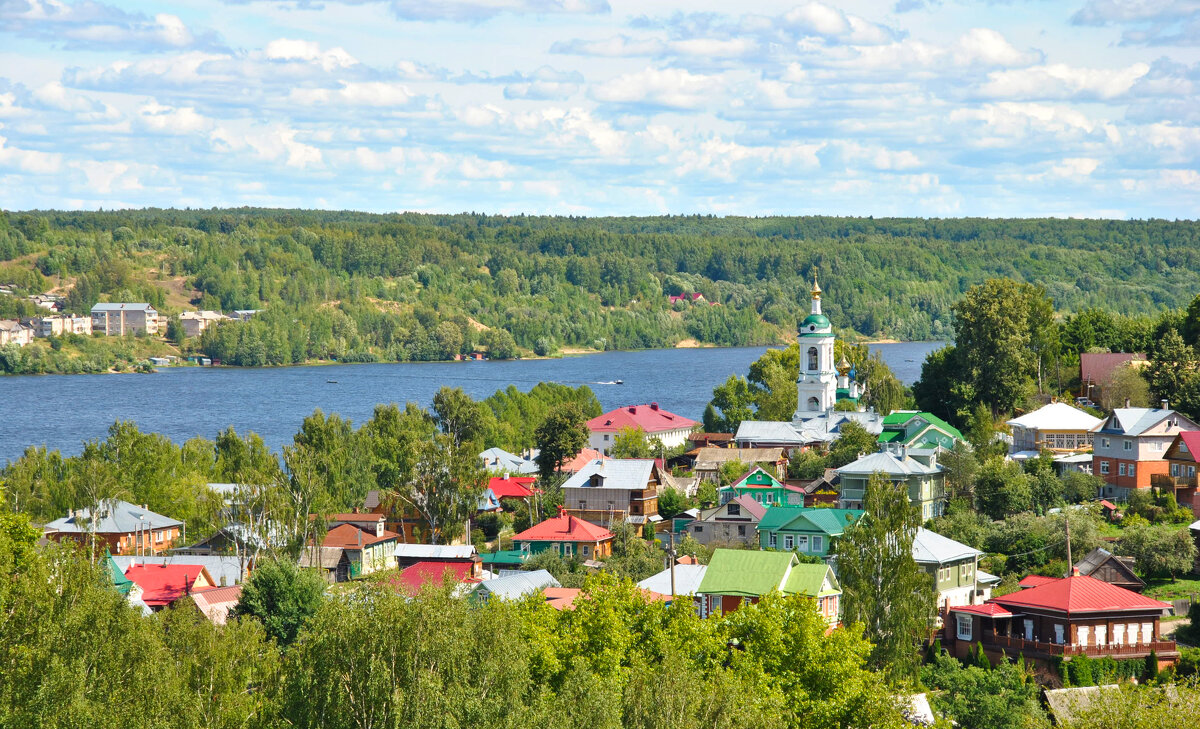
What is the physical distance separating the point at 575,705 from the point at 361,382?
452 feet

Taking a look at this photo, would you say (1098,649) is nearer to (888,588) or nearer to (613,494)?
(888,588)

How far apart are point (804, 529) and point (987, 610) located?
1159 cm

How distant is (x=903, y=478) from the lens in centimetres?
5759

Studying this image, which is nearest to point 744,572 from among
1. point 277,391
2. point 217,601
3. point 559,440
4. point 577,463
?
point 217,601

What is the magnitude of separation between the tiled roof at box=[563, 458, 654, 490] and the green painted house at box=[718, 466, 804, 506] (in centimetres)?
334

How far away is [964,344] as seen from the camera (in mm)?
73562

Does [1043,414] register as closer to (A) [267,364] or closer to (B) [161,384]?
(B) [161,384]

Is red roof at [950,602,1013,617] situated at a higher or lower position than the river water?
higher

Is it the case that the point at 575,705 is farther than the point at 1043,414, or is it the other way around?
the point at 1043,414

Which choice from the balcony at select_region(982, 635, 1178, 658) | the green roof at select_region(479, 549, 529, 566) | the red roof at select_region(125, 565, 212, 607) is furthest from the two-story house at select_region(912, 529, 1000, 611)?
the red roof at select_region(125, 565, 212, 607)

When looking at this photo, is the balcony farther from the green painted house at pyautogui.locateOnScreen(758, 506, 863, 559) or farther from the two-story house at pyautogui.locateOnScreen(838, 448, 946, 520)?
the two-story house at pyautogui.locateOnScreen(838, 448, 946, 520)

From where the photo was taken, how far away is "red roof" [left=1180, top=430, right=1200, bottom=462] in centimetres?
5616

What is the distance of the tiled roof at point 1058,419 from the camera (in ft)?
214

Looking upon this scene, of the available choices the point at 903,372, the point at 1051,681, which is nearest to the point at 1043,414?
the point at 1051,681
